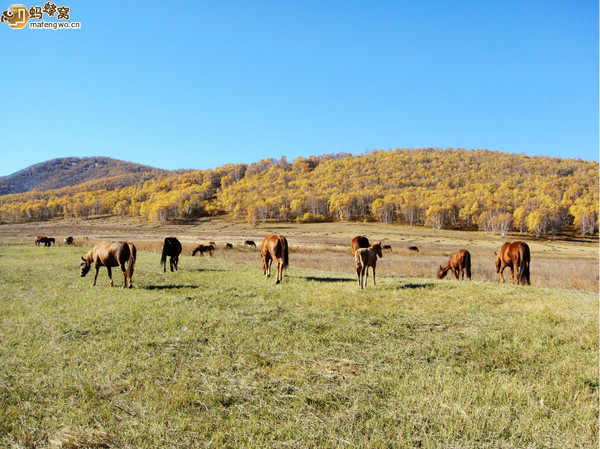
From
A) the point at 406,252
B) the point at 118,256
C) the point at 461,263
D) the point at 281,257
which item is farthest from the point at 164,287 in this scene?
the point at 406,252

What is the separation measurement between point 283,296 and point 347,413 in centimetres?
707

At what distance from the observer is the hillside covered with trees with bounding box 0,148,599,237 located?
107 m

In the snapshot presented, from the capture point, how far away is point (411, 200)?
127062mm

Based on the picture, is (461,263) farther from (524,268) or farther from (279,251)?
(279,251)

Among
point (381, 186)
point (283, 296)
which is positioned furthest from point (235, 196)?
point (283, 296)

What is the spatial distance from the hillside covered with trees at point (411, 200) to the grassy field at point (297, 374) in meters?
105

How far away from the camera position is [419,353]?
237 inches

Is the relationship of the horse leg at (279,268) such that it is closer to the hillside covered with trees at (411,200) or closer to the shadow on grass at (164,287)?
the shadow on grass at (164,287)

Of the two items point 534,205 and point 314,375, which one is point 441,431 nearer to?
point 314,375

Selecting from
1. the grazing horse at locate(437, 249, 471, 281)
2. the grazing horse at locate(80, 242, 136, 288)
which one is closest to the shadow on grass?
the grazing horse at locate(80, 242, 136, 288)

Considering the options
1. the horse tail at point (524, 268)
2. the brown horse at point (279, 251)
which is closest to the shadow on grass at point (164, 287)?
the brown horse at point (279, 251)

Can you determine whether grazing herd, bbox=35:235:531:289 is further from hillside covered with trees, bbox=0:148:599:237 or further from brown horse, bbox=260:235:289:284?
hillside covered with trees, bbox=0:148:599:237

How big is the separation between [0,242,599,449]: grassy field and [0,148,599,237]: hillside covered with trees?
105 metres

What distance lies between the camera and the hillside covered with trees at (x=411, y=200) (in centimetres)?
10744
